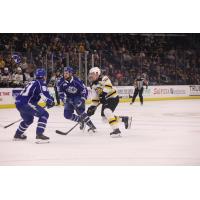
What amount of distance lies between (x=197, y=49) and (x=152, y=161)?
1.39 meters

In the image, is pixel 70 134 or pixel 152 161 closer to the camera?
pixel 152 161

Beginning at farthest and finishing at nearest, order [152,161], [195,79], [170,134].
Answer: [195,79] < [170,134] < [152,161]

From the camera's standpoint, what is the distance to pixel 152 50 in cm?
532

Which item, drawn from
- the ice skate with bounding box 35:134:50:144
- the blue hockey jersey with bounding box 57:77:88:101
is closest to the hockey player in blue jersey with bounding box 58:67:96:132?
the blue hockey jersey with bounding box 57:77:88:101

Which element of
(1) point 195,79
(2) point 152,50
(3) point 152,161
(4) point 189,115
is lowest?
(3) point 152,161

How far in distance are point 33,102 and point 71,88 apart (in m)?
0.54

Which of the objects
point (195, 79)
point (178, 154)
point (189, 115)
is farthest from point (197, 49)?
point (178, 154)

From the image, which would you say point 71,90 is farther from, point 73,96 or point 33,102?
point 33,102

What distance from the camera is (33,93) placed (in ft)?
16.9

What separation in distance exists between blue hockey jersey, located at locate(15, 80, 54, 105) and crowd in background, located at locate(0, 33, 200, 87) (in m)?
0.12

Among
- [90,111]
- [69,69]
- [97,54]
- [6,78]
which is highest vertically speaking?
[97,54]

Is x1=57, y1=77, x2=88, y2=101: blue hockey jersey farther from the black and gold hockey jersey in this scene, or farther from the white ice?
the white ice

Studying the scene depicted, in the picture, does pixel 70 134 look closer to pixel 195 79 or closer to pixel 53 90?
pixel 53 90

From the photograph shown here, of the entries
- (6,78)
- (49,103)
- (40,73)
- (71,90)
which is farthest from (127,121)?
(6,78)
